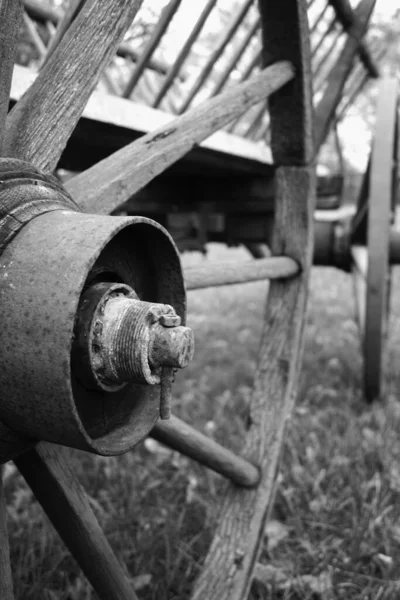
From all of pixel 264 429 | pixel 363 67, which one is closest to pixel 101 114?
pixel 264 429

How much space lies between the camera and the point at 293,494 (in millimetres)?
1870

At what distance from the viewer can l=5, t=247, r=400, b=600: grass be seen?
58.9 inches

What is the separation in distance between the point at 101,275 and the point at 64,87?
0.30 m

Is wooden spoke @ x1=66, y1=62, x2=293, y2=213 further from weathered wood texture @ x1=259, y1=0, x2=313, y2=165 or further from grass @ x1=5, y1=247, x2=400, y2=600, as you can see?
grass @ x1=5, y1=247, x2=400, y2=600

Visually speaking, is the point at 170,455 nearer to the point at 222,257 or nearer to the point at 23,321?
the point at 23,321

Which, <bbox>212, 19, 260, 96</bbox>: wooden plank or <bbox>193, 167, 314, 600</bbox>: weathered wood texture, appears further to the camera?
<bbox>212, 19, 260, 96</bbox>: wooden plank

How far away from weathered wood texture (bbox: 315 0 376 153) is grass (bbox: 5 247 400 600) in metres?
1.08

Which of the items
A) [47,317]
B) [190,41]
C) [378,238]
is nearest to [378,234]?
[378,238]

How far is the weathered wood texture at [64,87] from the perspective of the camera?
0.90m

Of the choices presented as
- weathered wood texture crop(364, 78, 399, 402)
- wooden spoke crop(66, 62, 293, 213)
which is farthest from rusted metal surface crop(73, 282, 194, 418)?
weathered wood texture crop(364, 78, 399, 402)

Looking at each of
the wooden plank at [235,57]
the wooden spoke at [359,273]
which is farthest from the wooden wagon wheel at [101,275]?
the wooden spoke at [359,273]

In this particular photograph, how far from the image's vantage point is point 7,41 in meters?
0.82

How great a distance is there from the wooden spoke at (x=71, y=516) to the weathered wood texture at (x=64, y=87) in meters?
0.49

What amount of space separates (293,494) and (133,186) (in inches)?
47.9
